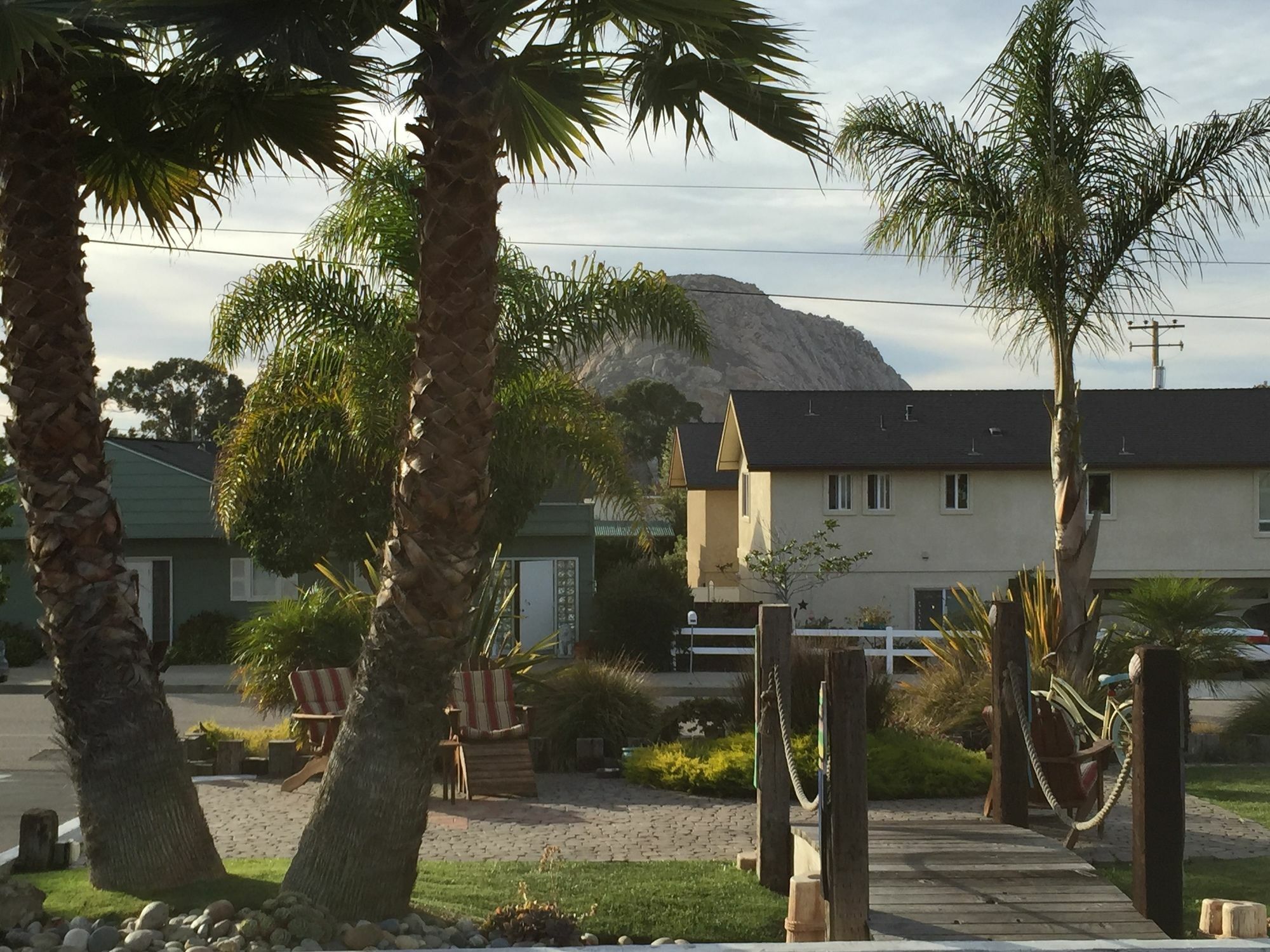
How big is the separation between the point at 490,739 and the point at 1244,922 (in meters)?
7.23

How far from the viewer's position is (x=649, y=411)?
307ft

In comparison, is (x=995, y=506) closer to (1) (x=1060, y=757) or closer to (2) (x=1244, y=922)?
(1) (x=1060, y=757)

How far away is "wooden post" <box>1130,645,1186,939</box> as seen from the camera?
6191mm

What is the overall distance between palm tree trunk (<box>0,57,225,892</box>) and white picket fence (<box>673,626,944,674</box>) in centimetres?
1726

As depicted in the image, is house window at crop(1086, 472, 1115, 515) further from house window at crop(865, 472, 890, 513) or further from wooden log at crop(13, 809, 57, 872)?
wooden log at crop(13, 809, 57, 872)

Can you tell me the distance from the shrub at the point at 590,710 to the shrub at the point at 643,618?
14.0 meters

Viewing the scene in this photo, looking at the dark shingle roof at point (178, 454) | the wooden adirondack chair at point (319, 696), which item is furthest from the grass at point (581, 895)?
the dark shingle roof at point (178, 454)

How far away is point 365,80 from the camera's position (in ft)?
23.8

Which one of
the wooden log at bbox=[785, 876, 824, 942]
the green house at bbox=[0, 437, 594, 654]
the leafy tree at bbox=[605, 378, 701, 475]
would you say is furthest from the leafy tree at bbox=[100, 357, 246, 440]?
the wooden log at bbox=[785, 876, 824, 942]

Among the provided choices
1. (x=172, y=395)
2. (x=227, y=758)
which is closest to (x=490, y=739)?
(x=227, y=758)

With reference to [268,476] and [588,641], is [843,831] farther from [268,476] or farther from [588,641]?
[588,641]

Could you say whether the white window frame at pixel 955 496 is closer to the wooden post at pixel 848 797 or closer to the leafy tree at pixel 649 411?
the wooden post at pixel 848 797

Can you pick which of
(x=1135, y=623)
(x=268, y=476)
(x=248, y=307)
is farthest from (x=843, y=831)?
(x=268, y=476)

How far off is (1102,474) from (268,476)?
66.3ft
